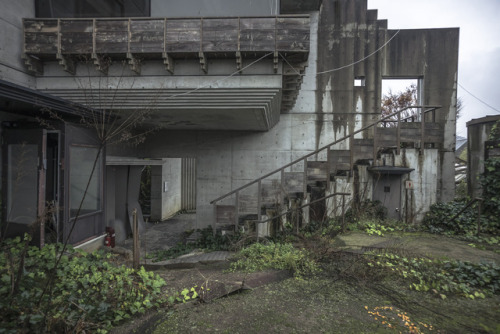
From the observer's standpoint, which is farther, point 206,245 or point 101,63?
point 206,245

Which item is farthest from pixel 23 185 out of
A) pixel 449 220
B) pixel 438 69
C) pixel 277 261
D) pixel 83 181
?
pixel 438 69

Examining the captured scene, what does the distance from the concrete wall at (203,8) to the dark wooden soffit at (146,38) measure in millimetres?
788

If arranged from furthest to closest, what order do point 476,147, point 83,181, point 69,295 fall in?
1. point 476,147
2. point 83,181
3. point 69,295

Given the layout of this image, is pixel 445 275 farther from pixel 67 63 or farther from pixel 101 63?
pixel 67 63

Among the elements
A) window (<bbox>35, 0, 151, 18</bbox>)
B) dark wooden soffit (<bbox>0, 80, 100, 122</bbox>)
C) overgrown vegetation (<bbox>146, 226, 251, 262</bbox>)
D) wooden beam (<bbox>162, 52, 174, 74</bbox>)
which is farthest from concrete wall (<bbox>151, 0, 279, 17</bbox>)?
overgrown vegetation (<bbox>146, 226, 251, 262</bbox>)

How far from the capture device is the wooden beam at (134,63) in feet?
17.4

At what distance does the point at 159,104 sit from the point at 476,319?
20.8 ft

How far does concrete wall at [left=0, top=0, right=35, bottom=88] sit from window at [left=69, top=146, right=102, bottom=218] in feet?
6.73

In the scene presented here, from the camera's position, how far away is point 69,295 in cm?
288

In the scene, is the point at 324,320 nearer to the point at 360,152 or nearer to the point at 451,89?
the point at 360,152

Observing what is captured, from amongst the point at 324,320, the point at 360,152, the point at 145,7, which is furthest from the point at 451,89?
the point at 145,7

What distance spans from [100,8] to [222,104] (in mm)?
3687

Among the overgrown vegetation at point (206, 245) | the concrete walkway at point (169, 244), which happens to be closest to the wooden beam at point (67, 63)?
the concrete walkway at point (169, 244)

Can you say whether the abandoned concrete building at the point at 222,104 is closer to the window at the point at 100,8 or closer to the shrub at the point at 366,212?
the window at the point at 100,8
